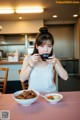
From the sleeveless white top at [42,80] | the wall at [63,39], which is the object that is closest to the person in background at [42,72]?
the sleeveless white top at [42,80]

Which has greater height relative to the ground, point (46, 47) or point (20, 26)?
point (20, 26)

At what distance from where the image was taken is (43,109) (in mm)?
1098

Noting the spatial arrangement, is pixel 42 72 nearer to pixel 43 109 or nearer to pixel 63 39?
pixel 43 109

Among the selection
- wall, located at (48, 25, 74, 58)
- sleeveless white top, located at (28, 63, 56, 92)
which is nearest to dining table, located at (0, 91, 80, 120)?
sleeveless white top, located at (28, 63, 56, 92)

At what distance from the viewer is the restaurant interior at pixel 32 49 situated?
1.09 m

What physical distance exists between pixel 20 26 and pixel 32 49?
3.61 ft

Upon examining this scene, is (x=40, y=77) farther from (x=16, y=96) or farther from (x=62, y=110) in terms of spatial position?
(x=62, y=110)

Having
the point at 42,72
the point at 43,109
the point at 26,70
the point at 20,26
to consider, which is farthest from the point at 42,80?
the point at 20,26

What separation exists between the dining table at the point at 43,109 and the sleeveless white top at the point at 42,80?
0.27 metres

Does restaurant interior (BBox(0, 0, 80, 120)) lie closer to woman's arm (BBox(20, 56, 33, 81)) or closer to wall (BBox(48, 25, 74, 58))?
wall (BBox(48, 25, 74, 58))

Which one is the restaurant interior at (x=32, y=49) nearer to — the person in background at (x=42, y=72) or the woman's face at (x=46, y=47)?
the person in background at (x=42, y=72)

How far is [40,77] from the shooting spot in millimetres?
1577

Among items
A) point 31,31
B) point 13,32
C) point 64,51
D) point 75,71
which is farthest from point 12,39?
point 75,71

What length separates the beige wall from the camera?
6.10m
